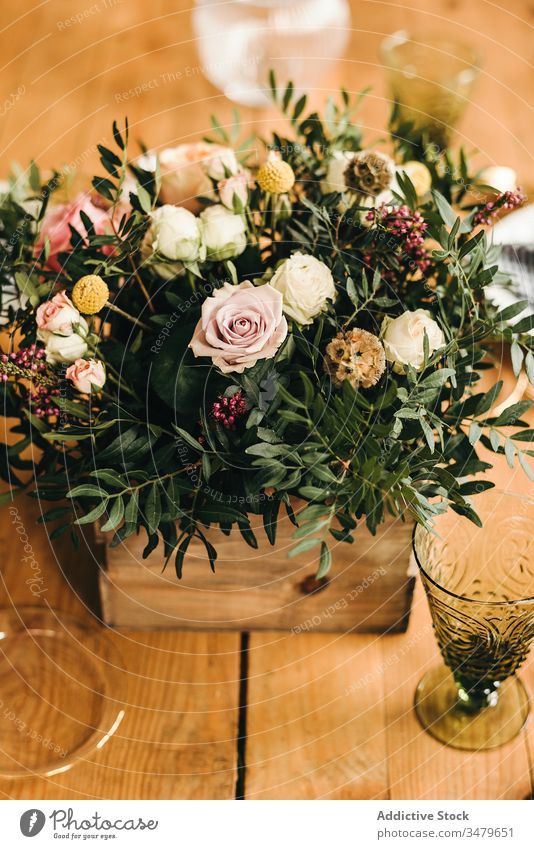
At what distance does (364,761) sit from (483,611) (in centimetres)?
13

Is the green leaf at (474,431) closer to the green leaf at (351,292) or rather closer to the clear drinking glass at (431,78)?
the green leaf at (351,292)

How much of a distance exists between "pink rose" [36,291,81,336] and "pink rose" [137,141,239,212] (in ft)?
0.47

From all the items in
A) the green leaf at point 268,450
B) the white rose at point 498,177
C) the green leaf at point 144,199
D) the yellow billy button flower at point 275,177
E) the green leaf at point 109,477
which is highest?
the white rose at point 498,177

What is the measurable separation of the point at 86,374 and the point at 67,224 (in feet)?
0.51

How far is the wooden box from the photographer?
542 mm

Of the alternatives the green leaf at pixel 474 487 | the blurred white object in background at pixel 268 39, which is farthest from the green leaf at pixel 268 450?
the blurred white object in background at pixel 268 39

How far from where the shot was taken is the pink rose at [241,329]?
16.8 inches

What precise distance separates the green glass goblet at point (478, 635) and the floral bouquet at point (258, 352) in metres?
0.04

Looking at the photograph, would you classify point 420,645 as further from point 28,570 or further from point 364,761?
point 28,570

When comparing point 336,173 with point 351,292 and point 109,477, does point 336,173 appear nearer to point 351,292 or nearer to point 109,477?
point 351,292

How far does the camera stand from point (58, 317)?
0.46m

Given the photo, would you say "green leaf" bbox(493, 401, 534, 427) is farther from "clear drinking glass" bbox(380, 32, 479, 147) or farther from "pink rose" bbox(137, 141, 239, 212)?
"clear drinking glass" bbox(380, 32, 479, 147)

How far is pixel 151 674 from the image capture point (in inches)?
21.6

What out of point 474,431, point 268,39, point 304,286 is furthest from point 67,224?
point 268,39
